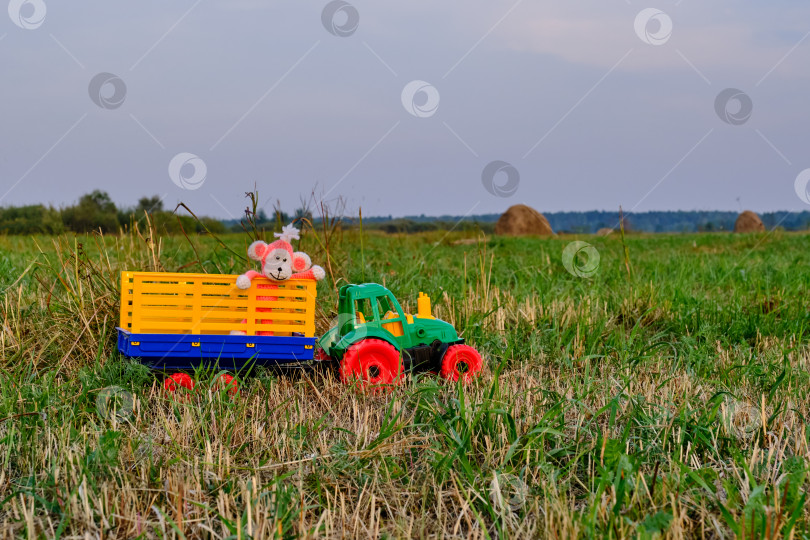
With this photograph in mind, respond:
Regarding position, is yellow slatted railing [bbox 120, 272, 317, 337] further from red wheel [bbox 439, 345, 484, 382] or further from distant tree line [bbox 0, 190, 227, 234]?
distant tree line [bbox 0, 190, 227, 234]

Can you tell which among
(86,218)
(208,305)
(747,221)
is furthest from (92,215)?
(747,221)

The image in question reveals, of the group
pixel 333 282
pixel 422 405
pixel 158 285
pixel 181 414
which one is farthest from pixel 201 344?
pixel 333 282

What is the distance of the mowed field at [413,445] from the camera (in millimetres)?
2207

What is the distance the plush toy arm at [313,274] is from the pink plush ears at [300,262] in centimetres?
3

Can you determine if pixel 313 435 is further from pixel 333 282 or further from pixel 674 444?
pixel 333 282

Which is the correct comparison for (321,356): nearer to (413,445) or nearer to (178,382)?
(178,382)

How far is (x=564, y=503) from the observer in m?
2.18

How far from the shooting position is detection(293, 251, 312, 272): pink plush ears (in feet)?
12.2

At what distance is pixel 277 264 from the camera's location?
3.64 m

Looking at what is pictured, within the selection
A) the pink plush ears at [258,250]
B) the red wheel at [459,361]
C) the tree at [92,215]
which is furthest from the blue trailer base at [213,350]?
the tree at [92,215]

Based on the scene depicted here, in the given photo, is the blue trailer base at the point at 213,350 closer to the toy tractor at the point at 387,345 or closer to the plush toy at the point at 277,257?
the toy tractor at the point at 387,345

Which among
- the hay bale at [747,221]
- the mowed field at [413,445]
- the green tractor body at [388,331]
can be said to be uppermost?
the hay bale at [747,221]

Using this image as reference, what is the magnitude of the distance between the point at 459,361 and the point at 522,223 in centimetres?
3602

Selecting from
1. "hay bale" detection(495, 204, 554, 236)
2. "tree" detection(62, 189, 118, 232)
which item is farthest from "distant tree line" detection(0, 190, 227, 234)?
"hay bale" detection(495, 204, 554, 236)
